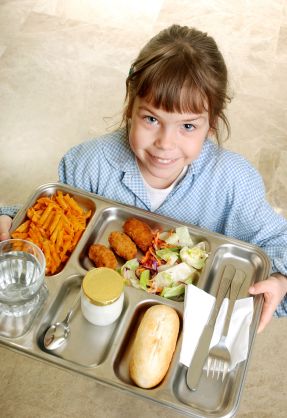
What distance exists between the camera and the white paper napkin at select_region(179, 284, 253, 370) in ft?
2.85

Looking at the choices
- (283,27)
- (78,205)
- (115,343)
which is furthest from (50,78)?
(115,343)

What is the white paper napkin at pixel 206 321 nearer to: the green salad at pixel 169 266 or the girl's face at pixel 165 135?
the green salad at pixel 169 266

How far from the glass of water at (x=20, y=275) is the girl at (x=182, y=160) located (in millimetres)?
63

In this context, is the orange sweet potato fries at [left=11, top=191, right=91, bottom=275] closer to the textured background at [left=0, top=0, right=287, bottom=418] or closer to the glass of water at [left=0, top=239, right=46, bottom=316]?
the glass of water at [left=0, top=239, right=46, bottom=316]

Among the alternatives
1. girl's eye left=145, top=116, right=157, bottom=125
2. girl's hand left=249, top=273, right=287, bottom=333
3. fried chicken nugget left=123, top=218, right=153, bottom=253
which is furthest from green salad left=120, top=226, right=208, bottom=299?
girl's eye left=145, top=116, right=157, bottom=125

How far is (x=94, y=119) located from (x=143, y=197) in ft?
3.82

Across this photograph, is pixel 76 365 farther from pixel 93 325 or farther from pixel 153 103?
pixel 153 103

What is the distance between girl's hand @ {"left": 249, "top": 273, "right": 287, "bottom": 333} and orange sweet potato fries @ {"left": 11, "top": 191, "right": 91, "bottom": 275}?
376 mm

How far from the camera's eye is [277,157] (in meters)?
2.24

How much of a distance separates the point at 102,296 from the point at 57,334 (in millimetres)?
108

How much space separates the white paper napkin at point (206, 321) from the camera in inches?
34.2

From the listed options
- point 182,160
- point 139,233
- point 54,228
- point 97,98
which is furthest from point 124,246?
point 97,98

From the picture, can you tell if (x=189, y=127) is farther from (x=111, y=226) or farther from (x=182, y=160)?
(x=111, y=226)

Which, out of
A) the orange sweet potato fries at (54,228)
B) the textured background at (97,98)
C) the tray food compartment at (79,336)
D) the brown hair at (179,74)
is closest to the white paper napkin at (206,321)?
the tray food compartment at (79,336)
